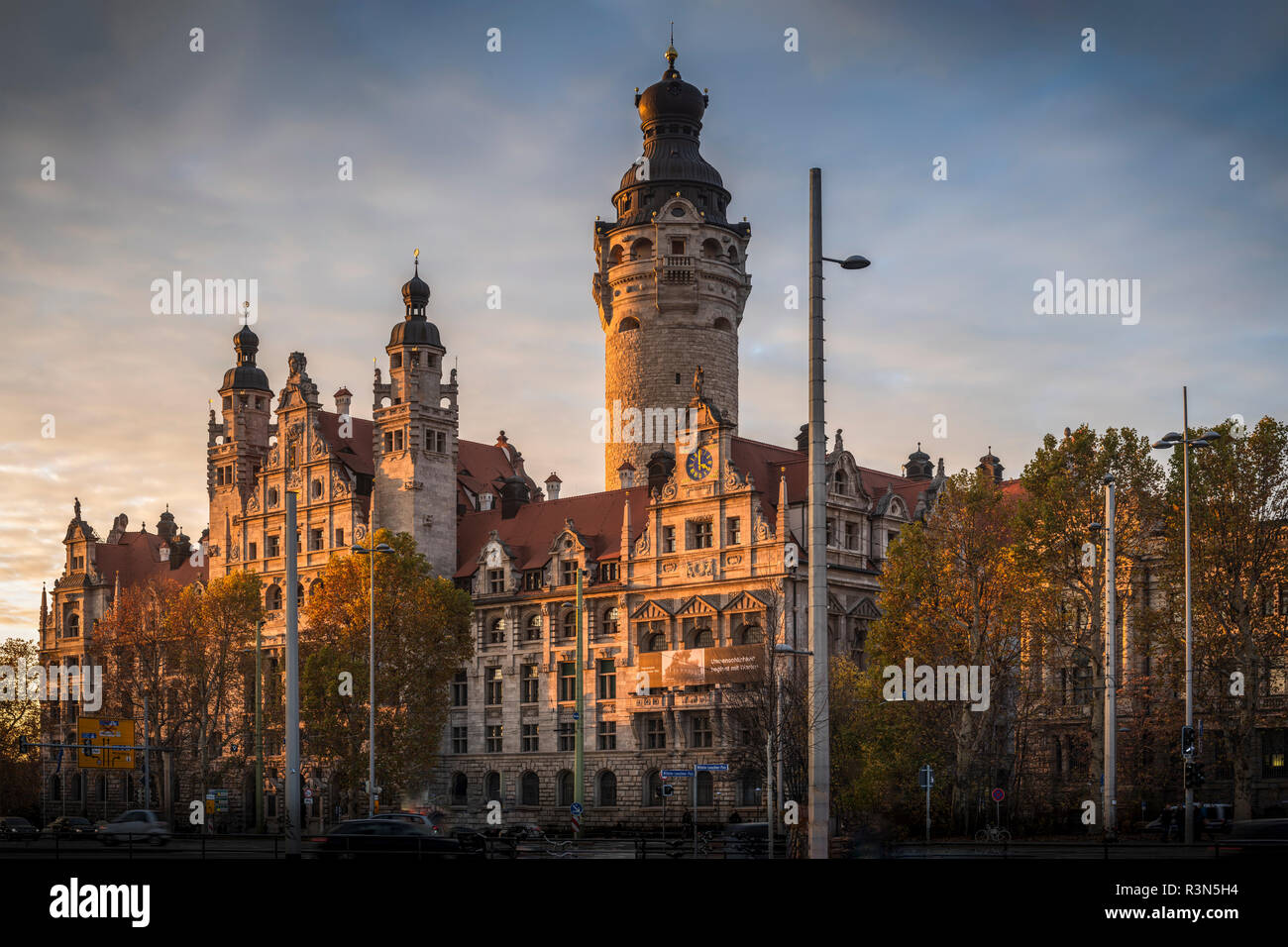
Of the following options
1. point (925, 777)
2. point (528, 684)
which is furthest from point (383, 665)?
point (925, 777)

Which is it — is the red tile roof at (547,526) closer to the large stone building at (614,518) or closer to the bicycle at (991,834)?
the large stone building at (614,518)

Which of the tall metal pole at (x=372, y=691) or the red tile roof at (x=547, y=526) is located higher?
the red tile roof at (x=547, y=526)

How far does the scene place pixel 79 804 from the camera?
116 metres

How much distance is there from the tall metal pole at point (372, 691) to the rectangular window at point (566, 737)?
1131cm

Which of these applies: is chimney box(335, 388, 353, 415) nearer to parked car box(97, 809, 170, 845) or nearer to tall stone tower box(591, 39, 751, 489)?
tall stone tower box(591, 39, 751, 489)

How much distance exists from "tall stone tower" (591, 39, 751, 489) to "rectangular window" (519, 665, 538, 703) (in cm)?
1653

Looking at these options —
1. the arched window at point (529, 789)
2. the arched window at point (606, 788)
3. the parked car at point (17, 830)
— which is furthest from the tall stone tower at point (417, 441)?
the parked car at point (17, 830)

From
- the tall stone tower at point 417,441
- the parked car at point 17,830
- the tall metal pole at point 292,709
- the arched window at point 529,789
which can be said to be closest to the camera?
the tall metal pole at point 292,709

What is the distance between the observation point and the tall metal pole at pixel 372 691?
70125mm

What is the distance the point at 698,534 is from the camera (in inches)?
3302

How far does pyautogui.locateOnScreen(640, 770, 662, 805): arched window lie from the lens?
84.0m

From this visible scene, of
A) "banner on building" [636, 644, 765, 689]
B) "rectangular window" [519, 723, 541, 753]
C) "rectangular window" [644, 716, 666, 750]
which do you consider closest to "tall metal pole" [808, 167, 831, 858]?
"banner on building" [636, 644, 765, 689]

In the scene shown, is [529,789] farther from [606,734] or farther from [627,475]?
[627,475]

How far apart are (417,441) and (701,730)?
87.2ft
